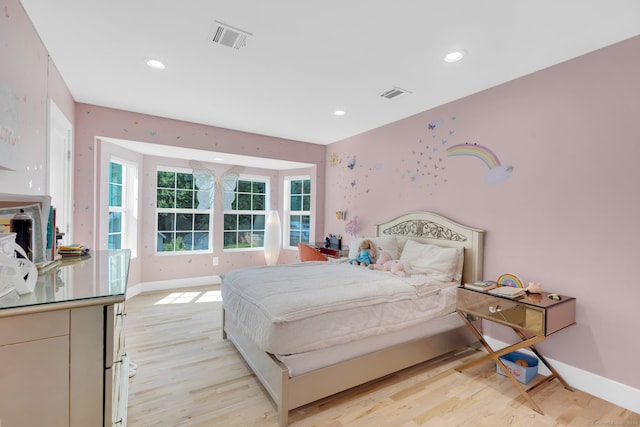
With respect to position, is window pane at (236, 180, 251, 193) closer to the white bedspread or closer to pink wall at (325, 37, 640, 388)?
the white bedspread

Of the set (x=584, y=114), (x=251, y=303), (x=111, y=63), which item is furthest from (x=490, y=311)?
(x=111, y=63)

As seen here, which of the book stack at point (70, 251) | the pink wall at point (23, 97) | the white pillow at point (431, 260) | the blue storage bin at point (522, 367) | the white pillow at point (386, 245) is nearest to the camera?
the pink wall at point (23, 97)

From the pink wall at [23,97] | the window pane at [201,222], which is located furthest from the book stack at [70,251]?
the window pane at [201,222]

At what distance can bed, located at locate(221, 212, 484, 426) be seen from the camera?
188cm

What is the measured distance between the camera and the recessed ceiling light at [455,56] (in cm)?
222

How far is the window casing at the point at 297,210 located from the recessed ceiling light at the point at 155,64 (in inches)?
126

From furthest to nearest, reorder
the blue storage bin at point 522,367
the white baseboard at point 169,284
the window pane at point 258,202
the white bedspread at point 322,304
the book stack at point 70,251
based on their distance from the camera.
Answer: the window pane at point 258,202 → the white baseboard at point 169,284 → the blue storage bin at point 522,367 → the book stack at point 70,251 → the white bedspread at point 322,304

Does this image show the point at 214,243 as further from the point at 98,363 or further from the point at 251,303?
the point at 98,363

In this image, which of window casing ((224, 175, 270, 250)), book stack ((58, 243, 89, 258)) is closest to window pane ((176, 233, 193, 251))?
window casing ((224, 175, 270, 250))

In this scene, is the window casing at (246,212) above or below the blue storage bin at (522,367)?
above

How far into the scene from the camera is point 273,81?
2.74 m

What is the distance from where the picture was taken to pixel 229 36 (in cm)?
207

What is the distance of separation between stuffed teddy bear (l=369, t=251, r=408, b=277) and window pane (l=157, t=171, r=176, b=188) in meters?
3.55

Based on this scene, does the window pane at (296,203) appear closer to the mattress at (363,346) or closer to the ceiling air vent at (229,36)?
the mattress at (363,346)
